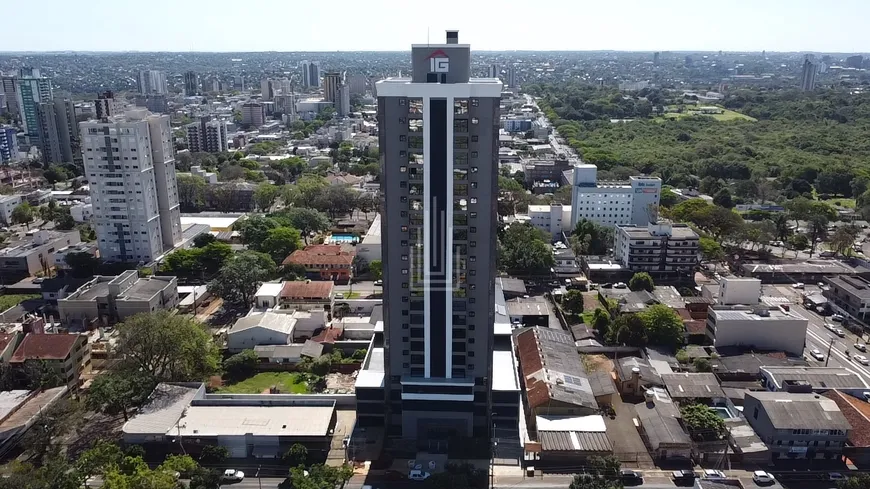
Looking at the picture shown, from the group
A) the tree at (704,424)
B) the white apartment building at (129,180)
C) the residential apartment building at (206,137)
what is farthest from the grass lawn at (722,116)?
the tree at (704,424)

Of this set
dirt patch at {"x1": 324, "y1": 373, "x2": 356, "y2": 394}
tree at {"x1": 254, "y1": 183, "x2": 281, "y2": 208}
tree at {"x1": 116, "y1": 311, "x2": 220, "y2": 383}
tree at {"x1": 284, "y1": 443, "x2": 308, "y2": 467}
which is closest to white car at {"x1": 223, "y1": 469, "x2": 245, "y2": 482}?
tree at {"x1": 284, "y1": 443, "x2": 308, "y2": 467}

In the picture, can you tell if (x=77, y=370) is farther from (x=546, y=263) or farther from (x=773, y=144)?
(x=773, y=144)

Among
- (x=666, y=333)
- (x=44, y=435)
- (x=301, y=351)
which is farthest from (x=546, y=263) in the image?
(x=44, y=435)

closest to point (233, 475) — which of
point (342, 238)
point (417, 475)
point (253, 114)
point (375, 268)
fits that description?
point (417, 475)

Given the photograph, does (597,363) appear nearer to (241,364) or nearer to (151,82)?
(241,364)

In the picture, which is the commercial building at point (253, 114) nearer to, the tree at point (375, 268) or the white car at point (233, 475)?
the tree at point (375, 268)
